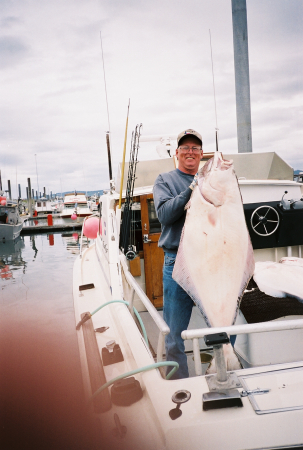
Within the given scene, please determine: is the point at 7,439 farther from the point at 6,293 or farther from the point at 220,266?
the point at 6,293

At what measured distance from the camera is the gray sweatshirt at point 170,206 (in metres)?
2.03

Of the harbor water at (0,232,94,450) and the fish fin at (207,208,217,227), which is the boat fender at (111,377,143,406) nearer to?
the harbor water at (0,232,94,450)

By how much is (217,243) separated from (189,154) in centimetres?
79

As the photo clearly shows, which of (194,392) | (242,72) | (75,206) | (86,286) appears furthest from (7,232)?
(194,392)

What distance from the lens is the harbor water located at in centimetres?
336

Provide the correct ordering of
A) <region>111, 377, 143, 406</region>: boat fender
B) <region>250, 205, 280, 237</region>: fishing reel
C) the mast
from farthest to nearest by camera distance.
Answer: the mast < <region>250, 205, 280, 237</region>: fishing reel < <region>111, 377, 143, 406</region>: boat fender

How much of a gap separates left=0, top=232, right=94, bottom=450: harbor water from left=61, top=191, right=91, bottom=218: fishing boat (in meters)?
18.8

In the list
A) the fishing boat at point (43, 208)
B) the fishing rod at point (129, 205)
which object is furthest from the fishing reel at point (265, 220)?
the fishing boat at point (43, 208)

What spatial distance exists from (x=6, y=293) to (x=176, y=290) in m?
9.18

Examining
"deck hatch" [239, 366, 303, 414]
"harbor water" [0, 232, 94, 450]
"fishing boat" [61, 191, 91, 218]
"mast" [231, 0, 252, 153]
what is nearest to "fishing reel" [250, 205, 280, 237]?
"deck hatch" [239, 366, 303, 414]

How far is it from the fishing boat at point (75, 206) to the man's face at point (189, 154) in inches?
1102

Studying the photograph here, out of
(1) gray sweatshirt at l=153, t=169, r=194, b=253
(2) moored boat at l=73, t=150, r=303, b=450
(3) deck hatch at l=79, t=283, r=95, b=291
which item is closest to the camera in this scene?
(2) moored boat at l=73, t=150, r=303, b=450

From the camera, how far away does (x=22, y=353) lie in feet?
18.3

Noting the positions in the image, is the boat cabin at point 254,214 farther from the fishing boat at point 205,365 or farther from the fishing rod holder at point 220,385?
the fishing rod holder at point 220,385
